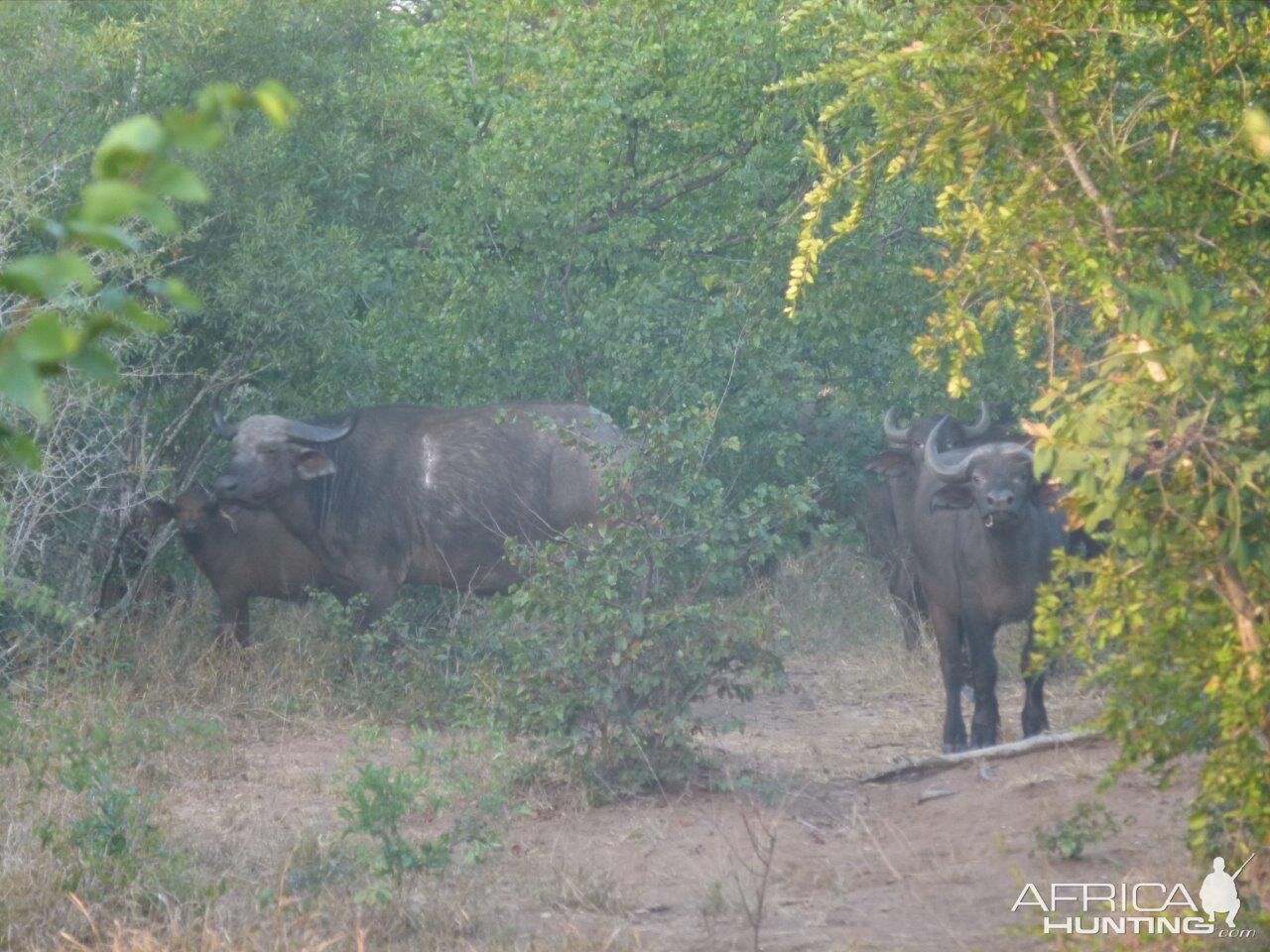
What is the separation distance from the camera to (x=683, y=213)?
1146cm

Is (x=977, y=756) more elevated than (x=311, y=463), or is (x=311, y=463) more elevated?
(x=311, y=463)

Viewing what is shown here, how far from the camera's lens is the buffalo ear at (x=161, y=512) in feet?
30.9

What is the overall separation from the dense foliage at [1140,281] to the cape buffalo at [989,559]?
263 cm

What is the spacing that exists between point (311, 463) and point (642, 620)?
385cm

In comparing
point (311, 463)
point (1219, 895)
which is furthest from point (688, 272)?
point (1219, 895)

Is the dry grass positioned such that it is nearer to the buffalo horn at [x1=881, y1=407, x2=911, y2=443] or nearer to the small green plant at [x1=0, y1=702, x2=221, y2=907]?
the small green plant at [x1=0, y1=702, x2=221, y2=907]

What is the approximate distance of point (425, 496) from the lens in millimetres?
10078

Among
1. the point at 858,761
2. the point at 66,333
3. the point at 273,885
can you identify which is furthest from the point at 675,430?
the point at 66,333

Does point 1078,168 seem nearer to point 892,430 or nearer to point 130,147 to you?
point 130,147

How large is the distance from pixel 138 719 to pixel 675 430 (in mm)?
3047

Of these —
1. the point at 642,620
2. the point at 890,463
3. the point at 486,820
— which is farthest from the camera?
the point at 890,463

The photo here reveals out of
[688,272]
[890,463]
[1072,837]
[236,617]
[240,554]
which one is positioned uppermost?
[688,272]

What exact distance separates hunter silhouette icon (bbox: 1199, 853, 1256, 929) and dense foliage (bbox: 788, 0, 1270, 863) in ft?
0.44

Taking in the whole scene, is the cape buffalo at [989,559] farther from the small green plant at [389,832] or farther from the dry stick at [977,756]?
the small green plant at [389,832]
